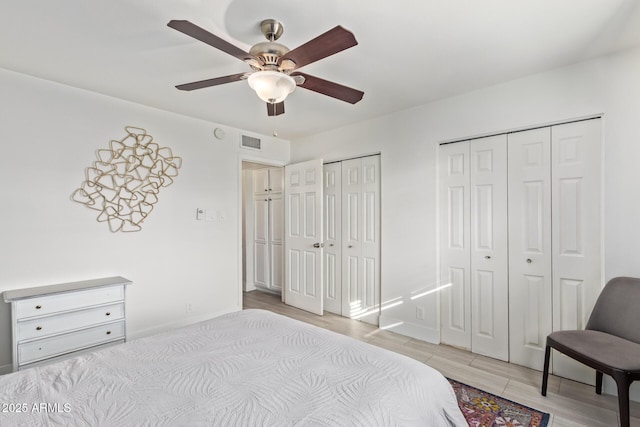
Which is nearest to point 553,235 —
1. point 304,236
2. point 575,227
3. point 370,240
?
point 575,227

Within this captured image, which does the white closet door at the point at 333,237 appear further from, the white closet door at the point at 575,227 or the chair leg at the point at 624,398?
the chair leg at the point at 624,398

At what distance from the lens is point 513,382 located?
2369 millimetres

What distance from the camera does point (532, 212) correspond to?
8.41 feet

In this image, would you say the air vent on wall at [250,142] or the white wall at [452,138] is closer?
the white wall at [452,138]

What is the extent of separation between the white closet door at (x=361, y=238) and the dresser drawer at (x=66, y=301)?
2459 millimetres

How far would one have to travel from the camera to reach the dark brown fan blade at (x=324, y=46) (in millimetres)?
1301

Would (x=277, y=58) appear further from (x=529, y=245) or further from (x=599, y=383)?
(x=599, y=383)

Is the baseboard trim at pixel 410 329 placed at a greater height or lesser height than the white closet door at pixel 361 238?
lesser

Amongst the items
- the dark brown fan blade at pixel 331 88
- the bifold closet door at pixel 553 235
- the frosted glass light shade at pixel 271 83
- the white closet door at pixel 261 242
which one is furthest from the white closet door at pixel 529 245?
the white closet door at pixel 261 242

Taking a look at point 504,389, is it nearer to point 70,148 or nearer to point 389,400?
point 389,400

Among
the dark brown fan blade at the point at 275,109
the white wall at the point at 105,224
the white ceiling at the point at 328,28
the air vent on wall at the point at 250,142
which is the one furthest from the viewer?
the air vent on wall at the point at 250,142

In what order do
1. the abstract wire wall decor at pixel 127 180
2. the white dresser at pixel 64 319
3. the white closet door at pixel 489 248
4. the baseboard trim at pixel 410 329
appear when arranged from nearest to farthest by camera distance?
the white dresser at pixel 64 319 < the white closet door at pixel 489 248 < the abstract wire wall decor at pixel 127 180 < the baseboard trim at pixel 410 329

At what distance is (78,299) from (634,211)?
422cm

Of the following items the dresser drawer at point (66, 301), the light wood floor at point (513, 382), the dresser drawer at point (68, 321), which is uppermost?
the dresser drawer at point (66, 301)
